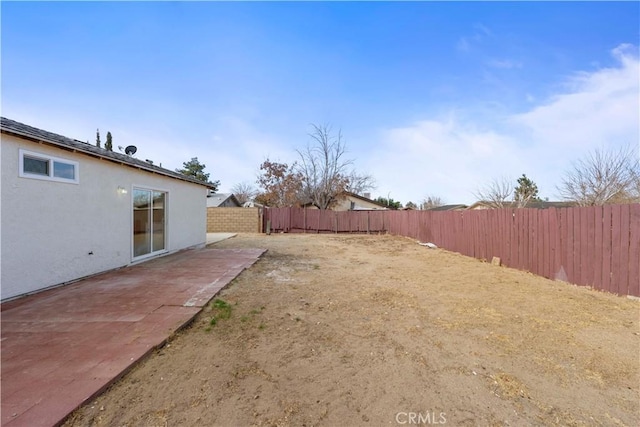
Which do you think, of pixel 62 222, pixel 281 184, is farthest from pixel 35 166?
pixel 281 184

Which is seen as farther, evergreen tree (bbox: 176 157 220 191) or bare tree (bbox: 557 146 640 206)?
evergreen tree (bbox: 176 157 220 191)

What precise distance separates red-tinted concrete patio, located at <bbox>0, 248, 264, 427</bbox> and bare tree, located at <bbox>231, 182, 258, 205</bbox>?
3863 centimetres

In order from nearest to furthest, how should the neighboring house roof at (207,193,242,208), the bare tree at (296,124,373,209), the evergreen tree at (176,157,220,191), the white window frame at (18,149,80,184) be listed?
the white window frame at (18,149,80,184) → the bare tree at (296,124,373,209) → the neighboring house roof at (207,193,242,208) → the evergreen tree at (176,157,220,191)

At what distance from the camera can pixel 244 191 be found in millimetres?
45875

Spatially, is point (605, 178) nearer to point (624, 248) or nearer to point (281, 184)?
point (624, 248)

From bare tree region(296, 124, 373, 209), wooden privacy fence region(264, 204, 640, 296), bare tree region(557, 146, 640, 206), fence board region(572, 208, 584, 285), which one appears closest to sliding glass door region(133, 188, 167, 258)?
wooden privacy fence region(264, 204, 640, 296)

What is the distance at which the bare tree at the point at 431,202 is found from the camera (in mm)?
44062

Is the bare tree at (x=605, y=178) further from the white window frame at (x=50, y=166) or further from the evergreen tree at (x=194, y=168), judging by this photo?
the evergreen tree at (x=194, y=168)

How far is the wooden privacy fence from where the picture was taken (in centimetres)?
Result: 466

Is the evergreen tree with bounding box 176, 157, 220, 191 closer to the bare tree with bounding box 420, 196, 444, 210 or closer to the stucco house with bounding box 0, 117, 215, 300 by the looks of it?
the stucco house with bounding box 0, 117, 215, 300

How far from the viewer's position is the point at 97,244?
18.7 feet

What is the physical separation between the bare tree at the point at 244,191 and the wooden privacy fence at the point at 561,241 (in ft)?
119

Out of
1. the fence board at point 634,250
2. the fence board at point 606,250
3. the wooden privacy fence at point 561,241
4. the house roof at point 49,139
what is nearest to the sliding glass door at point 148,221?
the house roof at point 49,139

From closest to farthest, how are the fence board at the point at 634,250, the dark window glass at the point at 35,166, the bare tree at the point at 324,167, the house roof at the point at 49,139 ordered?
the house roof at the point at 49,139
the dark window glass at the point at 35,166
the fence board at the point at 634,250
the bare tree at the point at 324,167
